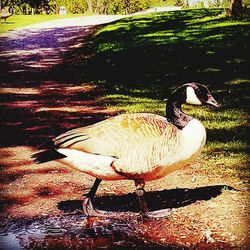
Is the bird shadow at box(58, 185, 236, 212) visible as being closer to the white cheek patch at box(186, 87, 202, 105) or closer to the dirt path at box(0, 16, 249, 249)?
the dirt path at box(0, 16, 249, 249)

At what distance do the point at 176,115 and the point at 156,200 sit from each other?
1.13 meters

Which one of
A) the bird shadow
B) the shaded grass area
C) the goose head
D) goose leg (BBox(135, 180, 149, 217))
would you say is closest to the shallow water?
goose leg (BBox(135, 180, 149, 217))

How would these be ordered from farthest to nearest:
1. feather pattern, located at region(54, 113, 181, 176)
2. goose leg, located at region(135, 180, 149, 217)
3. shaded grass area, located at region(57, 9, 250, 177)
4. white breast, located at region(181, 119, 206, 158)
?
shaded grass area, located at region(57, 9, 250, 177) → goose leg, located at region(135, 180, 149, 217) → white breast, located at region(181, 119, 206, 158) → feather pattern, located at region(54, 113, 181, 176)

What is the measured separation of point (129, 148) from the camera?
4148 mm

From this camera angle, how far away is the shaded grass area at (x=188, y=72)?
696 cm

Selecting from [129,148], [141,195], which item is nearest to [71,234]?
[141,195]

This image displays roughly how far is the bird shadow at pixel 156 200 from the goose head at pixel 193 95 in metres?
1.11

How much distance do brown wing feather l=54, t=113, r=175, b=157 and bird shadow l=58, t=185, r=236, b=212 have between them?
38.3 inches

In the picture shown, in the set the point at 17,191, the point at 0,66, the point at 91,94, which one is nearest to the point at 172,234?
the point at 17,191

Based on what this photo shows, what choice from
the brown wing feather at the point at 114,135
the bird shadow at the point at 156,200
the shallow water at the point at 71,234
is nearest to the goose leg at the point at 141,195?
the shallow water at the point at 71,234

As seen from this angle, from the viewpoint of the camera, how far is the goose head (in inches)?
180

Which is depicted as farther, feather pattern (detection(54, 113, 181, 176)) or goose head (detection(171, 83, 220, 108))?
goose head (detection(171, 83, 220, 108))

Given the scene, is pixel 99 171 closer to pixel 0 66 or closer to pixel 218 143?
pixel 218 143

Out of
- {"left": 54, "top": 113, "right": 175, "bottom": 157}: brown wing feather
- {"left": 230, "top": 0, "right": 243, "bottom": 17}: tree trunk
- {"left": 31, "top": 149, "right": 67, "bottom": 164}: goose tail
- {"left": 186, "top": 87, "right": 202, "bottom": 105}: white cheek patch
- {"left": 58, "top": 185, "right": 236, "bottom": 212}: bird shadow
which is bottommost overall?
{"left": 58, "top": 185, "right": 236, "bottom": 212}: bird shadow
